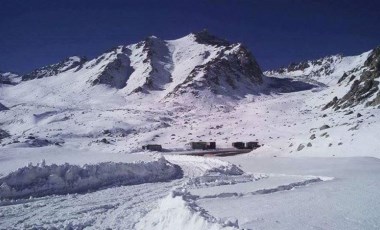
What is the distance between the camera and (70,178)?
18.2m

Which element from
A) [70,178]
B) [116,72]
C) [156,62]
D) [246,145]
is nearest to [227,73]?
[156,62]

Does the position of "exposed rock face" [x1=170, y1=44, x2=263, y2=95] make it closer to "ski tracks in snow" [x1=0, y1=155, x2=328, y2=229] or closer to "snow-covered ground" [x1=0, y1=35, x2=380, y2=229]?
"snow-covered ground" [x1=0, y1=35, x2=380, y2=229]

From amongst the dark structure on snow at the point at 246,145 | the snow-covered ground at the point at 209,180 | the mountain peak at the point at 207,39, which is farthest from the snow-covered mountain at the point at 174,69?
the dark structure on snow at the point at 246,145

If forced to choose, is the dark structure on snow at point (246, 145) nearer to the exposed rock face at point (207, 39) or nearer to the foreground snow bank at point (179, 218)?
the foreground snow bank at point (179, 218)

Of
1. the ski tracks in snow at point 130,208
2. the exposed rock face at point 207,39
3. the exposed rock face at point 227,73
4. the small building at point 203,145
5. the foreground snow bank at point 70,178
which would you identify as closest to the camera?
the ski tracks in snow at point 130,208

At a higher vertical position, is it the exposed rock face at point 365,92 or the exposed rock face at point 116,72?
the exposed rock face at point 116,72

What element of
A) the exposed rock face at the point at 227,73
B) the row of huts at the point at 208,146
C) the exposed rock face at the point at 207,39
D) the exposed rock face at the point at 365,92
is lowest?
the row of huts at the point at 208,146

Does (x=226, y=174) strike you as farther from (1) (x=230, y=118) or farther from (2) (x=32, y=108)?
(2) (x=32, y=108)

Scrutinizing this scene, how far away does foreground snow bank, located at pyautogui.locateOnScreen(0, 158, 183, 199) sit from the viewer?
16703 millimetres

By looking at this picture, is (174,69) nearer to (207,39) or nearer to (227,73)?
(227,73)

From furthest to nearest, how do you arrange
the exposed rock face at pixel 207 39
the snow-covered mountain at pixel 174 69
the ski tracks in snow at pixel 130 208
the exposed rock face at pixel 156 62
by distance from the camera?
the exposed rock face at pixel 207 39 → the exposed rock face at pixel 156 62 → the snow-covered mountain at pixel 174 69 → the ski tracks in snow at pixel 130 208

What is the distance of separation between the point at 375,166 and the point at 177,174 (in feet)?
35.1

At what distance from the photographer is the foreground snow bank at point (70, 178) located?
16.7m

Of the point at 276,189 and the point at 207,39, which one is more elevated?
the point at 207,39
